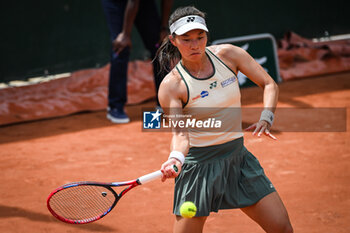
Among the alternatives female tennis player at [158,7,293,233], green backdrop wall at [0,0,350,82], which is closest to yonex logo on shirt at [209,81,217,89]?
female tennis player at [158,7,293,233]

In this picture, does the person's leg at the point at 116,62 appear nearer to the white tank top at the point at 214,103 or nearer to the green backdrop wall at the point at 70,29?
the green backdrop wall at the point at 70,29

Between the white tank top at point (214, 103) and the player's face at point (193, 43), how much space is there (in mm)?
101

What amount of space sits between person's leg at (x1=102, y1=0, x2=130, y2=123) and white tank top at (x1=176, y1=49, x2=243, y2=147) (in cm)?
333

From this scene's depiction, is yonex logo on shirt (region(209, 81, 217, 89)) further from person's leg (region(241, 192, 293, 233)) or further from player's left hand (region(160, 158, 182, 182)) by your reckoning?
person's leg (region(241, 192, 293, 233))

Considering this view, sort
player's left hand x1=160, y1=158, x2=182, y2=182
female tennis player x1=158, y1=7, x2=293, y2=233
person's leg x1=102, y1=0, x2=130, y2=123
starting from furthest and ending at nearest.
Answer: person's leg x1=102, y1=0, x2=130, y2=123 → female tennis player x1=158, y1=7, x2=293, y2=233 → player's left hand x1=160, y1=158, x2=182, y2=182

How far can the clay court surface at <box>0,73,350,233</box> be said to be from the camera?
12.0 ft

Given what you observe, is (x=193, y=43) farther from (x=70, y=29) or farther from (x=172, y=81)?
(x=70, y=29)

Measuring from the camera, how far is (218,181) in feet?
8.75

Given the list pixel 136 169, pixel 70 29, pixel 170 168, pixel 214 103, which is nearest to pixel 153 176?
pixel 170 168

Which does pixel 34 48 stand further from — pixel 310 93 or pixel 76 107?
pixel 310 93

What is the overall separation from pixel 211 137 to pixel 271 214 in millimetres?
488

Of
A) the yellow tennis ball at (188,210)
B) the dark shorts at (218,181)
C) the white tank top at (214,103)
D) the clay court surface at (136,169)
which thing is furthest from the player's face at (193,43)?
the clay court surface at (136,169)

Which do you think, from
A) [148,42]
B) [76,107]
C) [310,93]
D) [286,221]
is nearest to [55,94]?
[76,107]

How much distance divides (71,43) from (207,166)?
586 cm
